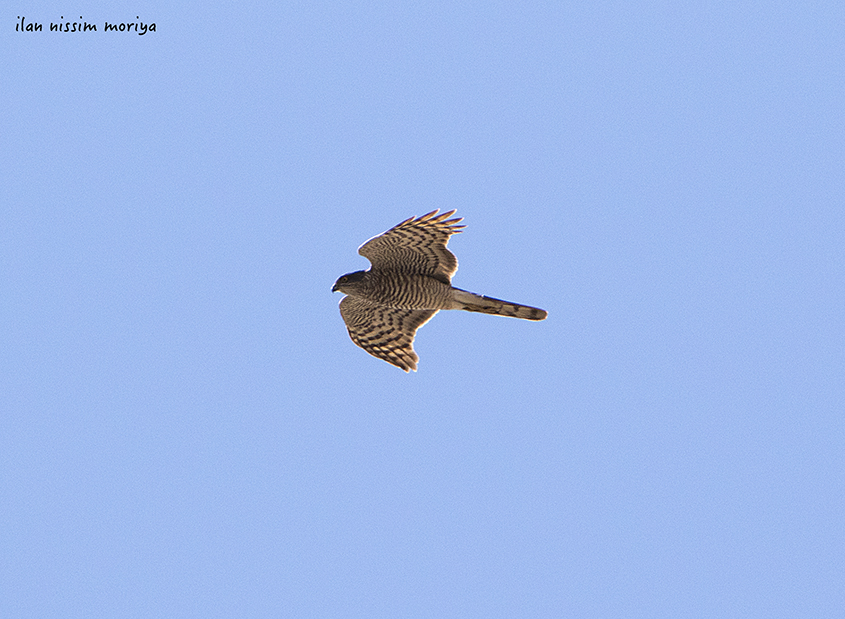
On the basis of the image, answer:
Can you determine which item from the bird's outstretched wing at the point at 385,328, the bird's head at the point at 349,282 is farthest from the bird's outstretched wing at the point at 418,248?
the bird's outstretched wing at the point at 385,328

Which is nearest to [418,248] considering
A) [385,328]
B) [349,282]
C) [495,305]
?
[349,282]

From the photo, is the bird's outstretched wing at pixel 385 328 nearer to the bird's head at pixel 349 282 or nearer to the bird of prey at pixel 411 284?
the bird of prey at pixel 411 284

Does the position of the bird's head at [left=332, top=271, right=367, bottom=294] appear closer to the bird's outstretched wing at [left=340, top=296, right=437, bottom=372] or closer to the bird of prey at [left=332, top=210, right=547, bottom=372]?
the bird of prey at [left=332, top=210, right=547, bottom=372]

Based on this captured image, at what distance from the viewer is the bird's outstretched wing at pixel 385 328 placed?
14.7 meters

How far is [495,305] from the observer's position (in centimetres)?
1389

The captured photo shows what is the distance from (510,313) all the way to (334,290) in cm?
257

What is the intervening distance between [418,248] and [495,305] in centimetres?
140

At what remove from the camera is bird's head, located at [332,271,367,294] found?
1394 cm

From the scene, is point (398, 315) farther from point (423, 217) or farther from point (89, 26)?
point (89, 26)

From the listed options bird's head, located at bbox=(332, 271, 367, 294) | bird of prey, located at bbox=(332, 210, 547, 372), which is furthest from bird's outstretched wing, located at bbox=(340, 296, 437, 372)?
bird's head, located at bbox=(332, 271, 367, 294)

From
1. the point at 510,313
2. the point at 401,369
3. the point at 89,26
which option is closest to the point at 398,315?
the point at 401,369

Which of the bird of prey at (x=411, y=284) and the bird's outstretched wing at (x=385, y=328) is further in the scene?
the bird's outstretched wing at (x=385, y=328)

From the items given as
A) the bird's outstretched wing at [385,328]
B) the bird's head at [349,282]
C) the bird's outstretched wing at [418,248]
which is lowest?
the bird's outstretched wing at [385,328]

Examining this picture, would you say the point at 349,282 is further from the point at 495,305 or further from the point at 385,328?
the point at 495,305
